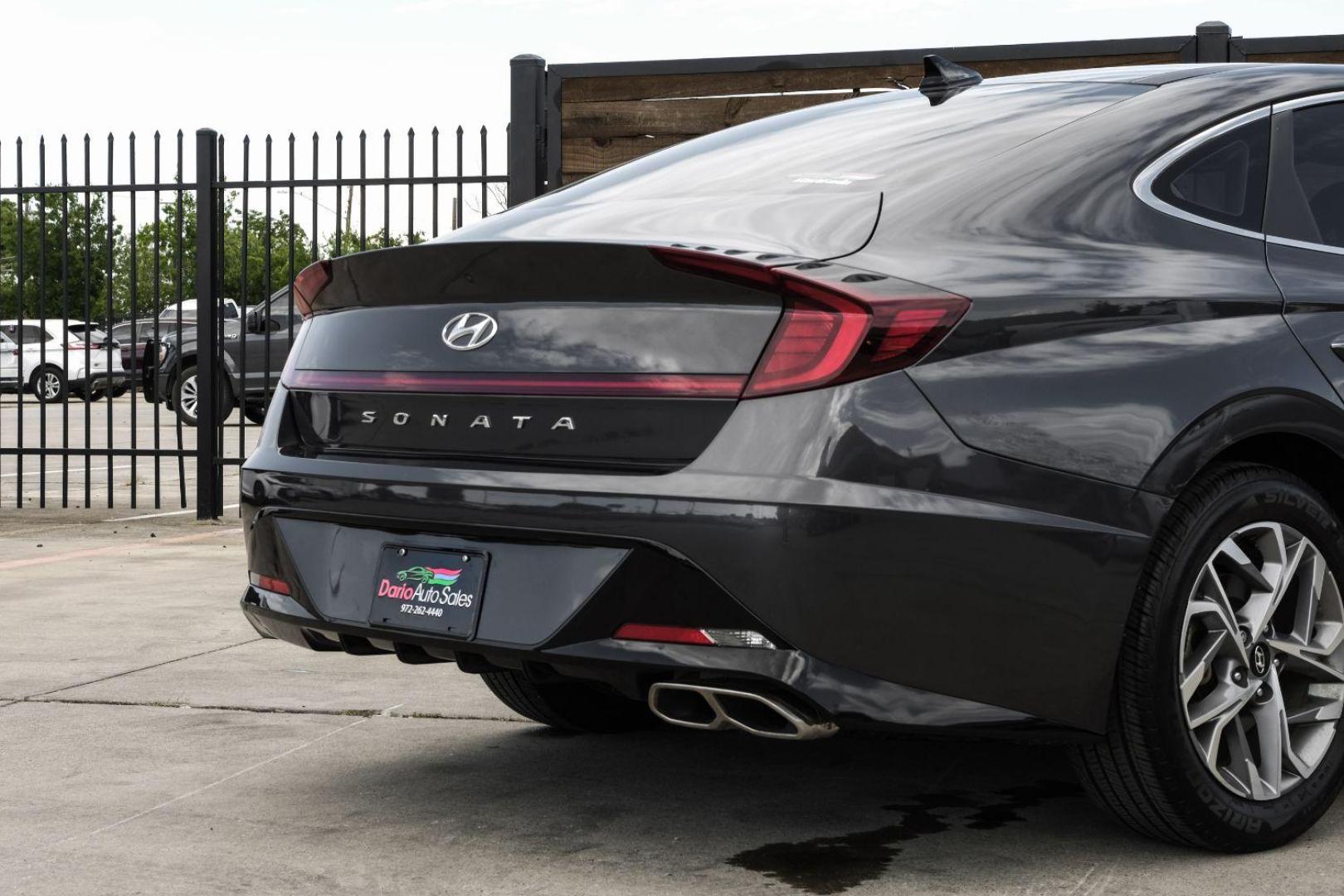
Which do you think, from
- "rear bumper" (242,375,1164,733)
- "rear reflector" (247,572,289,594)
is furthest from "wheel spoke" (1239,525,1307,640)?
"rear reflector" (247,572,289,594)

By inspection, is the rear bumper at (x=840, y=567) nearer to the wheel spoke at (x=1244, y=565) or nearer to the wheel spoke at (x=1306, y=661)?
the wheel spoke at (x=1244, y=565)

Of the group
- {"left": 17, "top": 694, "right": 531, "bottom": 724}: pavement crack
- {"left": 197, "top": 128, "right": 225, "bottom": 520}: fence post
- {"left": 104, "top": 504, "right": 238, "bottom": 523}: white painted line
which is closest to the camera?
{"left": 17, "top": 694, "right": 531, "bottom": 724}: pavement crack

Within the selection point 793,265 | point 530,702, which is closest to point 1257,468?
point 793,265

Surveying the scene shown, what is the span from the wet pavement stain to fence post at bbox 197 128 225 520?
24.3ft

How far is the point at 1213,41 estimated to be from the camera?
8664mm

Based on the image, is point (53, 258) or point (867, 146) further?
point (53, 258)

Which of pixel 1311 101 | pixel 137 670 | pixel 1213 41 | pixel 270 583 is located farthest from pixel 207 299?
pixel 1311 101

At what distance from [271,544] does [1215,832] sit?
200 centimetres

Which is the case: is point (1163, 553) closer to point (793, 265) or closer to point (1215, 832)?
point (1215, 832)

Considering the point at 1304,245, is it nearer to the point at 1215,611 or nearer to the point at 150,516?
the point at 1215,611

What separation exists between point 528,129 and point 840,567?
6.84 metres

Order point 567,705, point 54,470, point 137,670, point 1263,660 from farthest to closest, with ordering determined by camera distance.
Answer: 1. point 54,470
2. point 137,670
3. point 567,705
4. point 1263,660

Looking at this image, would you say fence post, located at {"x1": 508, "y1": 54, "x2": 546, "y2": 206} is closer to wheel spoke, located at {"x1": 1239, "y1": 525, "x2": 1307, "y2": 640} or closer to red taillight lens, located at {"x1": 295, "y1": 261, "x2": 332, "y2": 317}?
red taillight lens, located at {"x1": 295, "y1": 261, "x2": 332, "y2": 317}

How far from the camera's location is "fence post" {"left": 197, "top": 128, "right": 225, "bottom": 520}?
1052cm
